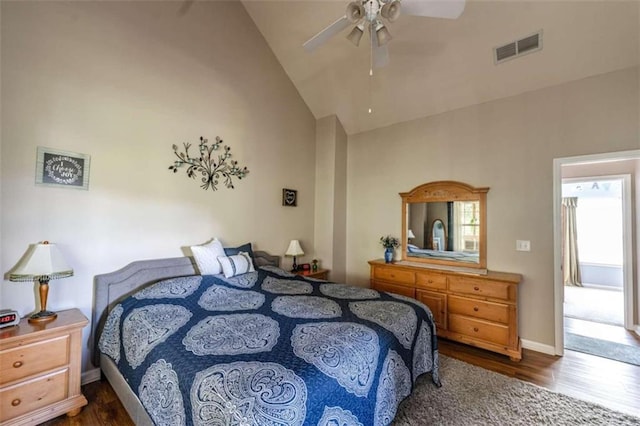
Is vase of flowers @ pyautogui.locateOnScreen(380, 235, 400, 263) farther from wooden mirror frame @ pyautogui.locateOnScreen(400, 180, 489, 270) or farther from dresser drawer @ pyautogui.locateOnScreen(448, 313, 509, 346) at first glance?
dresser drawer @ pyautogui.locateOnScreen(448, 313, 509, 346)

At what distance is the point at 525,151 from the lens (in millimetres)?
3021

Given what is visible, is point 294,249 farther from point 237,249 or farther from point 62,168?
point 62,168

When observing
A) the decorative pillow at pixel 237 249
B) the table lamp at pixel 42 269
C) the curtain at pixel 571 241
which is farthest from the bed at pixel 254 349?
the curtain at pixel 571 241

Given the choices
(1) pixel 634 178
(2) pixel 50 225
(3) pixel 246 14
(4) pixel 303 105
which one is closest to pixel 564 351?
(1) pixel 634 178

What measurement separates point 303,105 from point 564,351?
4.54m

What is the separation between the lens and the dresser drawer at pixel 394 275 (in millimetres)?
3381

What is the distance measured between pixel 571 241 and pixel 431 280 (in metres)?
4.47

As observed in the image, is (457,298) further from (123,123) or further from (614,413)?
(123,123)

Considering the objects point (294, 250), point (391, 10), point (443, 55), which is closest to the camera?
point (391, 10)

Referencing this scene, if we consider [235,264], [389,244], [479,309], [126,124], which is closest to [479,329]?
[479,309]

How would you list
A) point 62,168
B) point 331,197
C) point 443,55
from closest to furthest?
point 62,168 → point 443,55 → point 331,197

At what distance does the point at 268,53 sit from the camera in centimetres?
383

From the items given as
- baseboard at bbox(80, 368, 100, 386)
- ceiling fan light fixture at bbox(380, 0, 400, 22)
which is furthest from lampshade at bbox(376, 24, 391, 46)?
baseboard at bbox(80, 368, 100, 386)

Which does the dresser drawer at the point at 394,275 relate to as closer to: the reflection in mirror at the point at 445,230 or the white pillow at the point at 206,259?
the reflection in mirror at the point at 445,230
